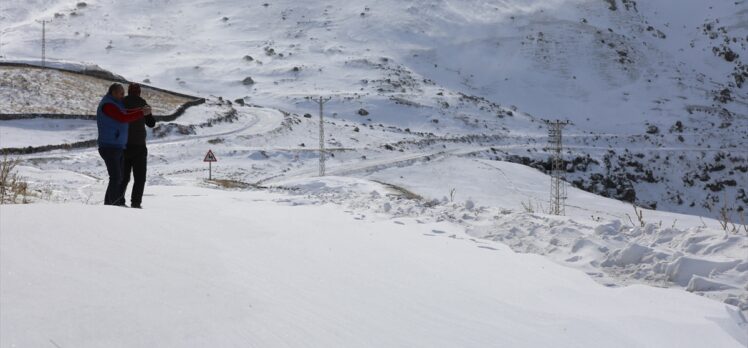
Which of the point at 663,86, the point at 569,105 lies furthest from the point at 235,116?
the point at 663,86

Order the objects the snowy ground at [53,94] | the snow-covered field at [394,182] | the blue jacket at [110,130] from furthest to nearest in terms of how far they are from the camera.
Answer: the snowy ground at [53,94] → the blue jacket at [110,130] → the snow-covered field at [394,182]

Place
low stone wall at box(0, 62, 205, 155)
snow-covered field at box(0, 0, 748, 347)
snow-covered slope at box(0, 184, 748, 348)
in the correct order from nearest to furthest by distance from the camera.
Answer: snow-covered slope at box(0, 184, 748, 348)
snow-covered field at box(0, 0, 748, 347)
low stone wall at box(0, 62, 205, 155)

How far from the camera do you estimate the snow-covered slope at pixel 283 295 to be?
231cm

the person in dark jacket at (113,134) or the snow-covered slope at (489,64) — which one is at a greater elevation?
the snow-covered slope at (489,64)

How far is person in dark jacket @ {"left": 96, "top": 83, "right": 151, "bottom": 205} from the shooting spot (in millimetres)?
7043

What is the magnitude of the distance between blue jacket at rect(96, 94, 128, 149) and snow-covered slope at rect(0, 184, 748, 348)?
252 cm

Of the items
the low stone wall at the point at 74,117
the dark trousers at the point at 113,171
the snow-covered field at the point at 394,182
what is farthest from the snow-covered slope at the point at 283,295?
the low stone wall at the point at 74,117

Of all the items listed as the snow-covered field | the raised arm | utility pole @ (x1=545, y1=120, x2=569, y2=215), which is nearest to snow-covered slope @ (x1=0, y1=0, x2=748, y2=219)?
the snow-covered field

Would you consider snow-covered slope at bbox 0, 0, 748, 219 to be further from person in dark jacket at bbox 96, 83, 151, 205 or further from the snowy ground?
person in dark jacket at bbox 96, 83, 151, 205

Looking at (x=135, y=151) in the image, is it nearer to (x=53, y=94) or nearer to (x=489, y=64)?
(x=53, y=94)

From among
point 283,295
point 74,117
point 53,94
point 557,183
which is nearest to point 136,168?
point 283,295

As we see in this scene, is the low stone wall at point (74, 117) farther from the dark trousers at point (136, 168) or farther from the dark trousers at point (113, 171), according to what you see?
the dark trousers at point (113, 171)

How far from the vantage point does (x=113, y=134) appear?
7086 millimetres

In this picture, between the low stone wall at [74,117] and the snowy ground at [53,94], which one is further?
the snowy ground at [53,94]
